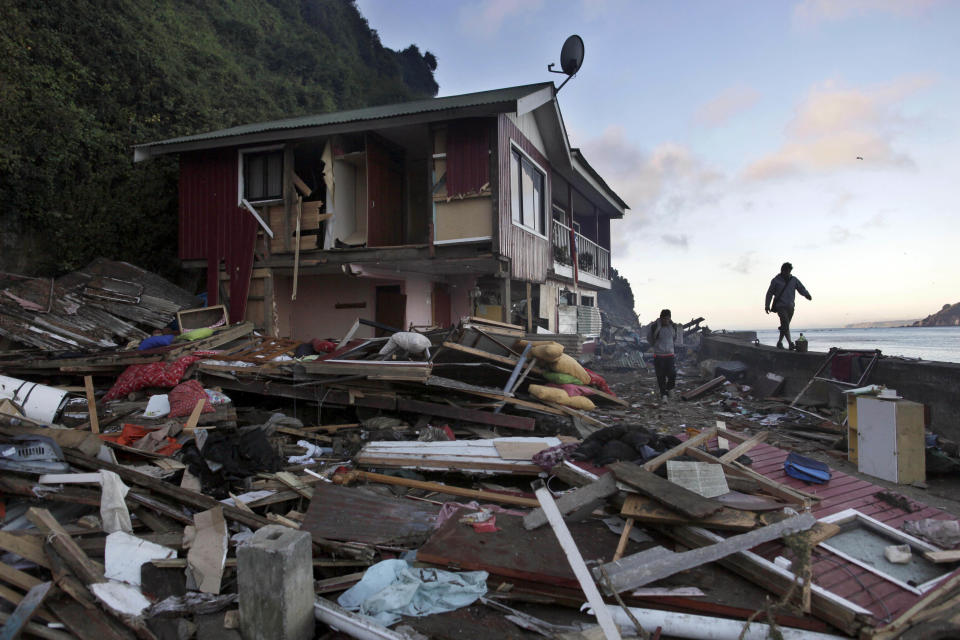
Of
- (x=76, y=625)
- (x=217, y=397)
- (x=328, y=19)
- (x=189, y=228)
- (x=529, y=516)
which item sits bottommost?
(x=76, y=625)

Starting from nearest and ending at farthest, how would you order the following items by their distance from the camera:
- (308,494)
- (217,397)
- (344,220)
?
(308,494) < (217,397) < (344,220)

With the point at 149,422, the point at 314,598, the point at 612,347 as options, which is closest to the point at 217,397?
the point at 149,422

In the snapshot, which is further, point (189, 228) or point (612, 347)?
point (612, 347)

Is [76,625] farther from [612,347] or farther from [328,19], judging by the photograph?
[328,19]

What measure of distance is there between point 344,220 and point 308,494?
306 inches

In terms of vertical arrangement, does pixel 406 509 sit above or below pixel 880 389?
below

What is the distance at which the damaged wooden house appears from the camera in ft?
32.4

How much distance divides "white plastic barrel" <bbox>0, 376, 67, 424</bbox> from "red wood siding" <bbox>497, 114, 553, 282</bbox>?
7.20m

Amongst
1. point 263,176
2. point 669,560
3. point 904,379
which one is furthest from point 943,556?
point 263,176

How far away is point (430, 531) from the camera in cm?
402

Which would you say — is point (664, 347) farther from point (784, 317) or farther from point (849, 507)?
point (849, 507)

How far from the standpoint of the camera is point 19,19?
11969 mm

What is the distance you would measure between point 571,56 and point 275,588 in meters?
12.2

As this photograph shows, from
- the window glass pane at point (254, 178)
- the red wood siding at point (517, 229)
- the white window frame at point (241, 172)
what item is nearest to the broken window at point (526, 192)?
the red wood siding at point (517, 229)
